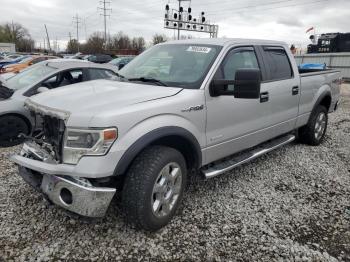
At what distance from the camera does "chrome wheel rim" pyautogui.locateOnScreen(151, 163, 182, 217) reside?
3.18 meters

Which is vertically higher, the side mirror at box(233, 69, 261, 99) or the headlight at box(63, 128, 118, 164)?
the side mirror at box(233, 69, 261, 99)

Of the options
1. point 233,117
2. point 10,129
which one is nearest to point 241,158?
point 233,117

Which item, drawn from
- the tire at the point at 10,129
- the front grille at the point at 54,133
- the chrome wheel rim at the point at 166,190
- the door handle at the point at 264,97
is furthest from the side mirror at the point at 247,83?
the tire at the point at 10,129

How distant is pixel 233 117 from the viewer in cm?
391

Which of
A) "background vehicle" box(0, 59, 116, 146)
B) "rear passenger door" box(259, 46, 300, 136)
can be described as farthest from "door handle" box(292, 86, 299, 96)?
"background vehicle" box(0, 59, 116, 146)

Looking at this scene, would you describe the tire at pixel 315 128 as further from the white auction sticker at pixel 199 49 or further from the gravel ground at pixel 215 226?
the white auction sticker at pixel 199 49

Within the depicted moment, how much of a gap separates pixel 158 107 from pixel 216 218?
1.40 m

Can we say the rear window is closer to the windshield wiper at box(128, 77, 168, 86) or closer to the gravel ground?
the gravel ground

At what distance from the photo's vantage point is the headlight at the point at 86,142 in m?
2.71

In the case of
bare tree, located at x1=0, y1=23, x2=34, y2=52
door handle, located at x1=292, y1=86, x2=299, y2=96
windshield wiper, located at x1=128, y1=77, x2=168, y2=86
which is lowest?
door handle, located at x1=292, y1=86, x2=299, y2=96

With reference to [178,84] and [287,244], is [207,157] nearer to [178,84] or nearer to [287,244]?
[178,84]

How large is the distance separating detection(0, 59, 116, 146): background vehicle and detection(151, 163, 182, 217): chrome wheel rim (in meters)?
2.39

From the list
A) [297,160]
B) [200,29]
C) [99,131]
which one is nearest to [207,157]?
[99,131]

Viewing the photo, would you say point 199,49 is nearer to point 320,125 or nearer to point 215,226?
point 215,226
